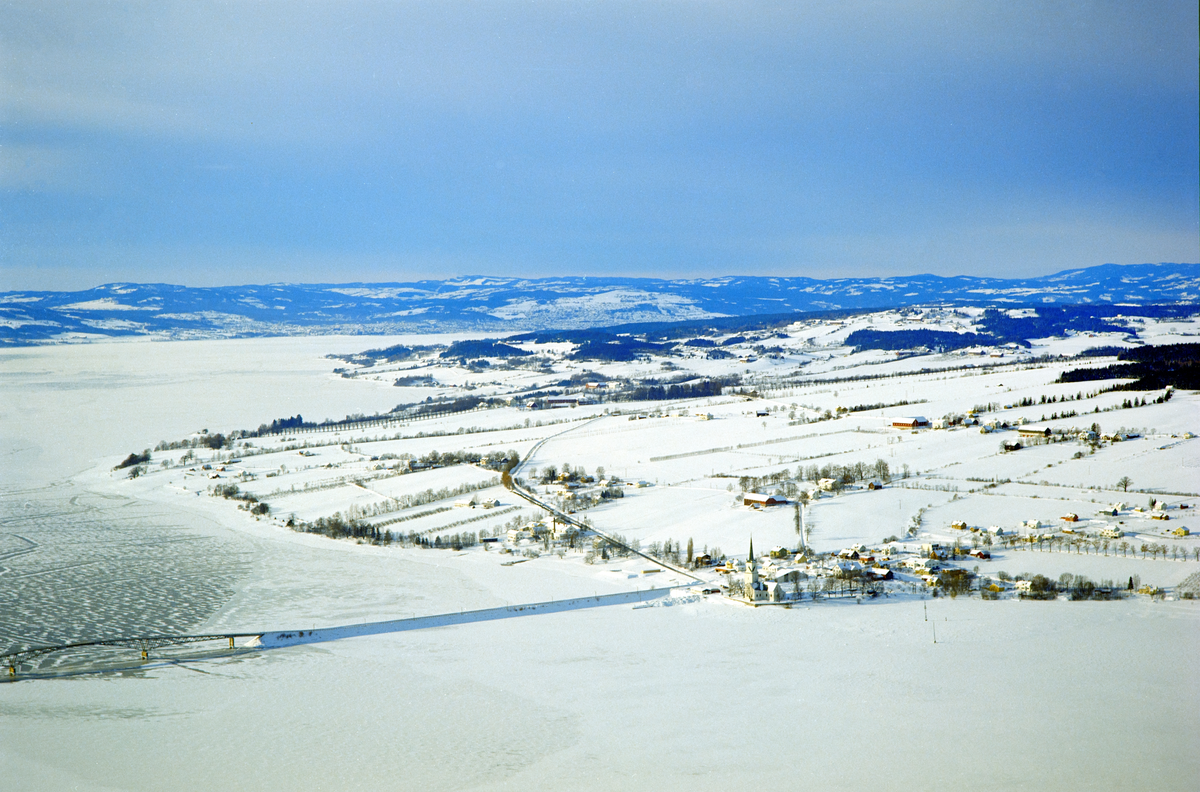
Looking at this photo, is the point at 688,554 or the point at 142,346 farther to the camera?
the point at 142,346

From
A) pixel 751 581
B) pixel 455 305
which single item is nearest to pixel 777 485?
pixel 751 581

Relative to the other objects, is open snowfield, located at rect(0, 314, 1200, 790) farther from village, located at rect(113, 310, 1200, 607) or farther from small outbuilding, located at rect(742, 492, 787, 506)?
small outbuilding, located at rect(742, 492, 787, 506)

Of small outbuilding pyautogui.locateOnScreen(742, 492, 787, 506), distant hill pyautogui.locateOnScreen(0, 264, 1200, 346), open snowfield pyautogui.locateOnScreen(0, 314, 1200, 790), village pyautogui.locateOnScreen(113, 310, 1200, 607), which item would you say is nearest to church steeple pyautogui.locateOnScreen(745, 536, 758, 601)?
village pyautogui.locateOnScreen(113, 310, 1200, 607)

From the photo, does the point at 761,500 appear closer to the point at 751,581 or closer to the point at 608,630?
the point at 751,581

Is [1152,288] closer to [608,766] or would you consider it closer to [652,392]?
A: [652,392]

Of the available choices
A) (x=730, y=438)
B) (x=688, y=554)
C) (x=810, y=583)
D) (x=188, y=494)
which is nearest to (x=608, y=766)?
(x=810, y=583)
